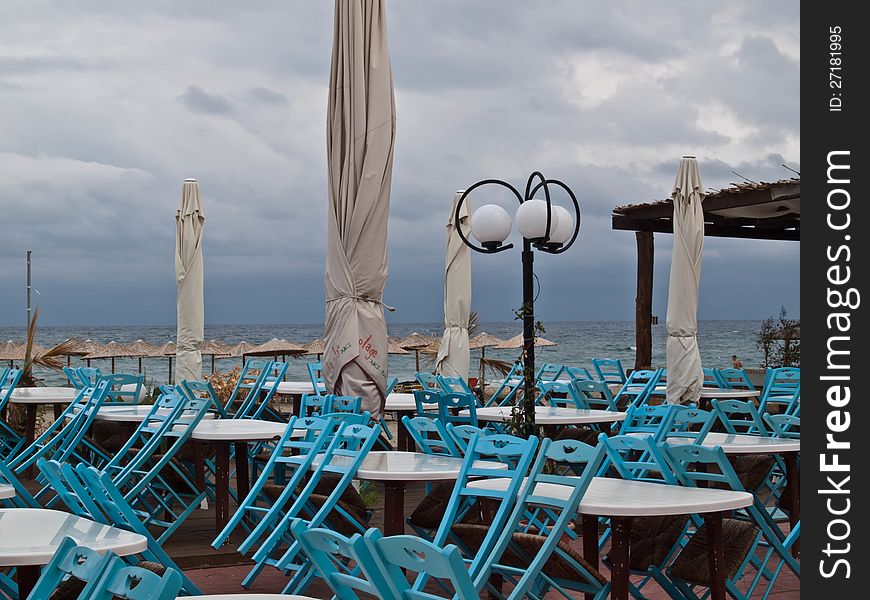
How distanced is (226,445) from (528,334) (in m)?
2.06

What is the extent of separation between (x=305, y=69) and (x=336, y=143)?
9.38m

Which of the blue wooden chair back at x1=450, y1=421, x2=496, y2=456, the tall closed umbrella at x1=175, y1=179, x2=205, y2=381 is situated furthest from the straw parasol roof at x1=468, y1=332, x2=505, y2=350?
the blue wooden chair back at x1=450, y1=421, x2=496, y2=456

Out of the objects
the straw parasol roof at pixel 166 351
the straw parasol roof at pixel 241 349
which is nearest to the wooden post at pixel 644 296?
the straw parasol roof at pixel 241 349

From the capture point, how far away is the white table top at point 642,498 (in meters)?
3.39

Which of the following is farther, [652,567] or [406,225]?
[406,225]

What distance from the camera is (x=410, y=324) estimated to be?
263 ft

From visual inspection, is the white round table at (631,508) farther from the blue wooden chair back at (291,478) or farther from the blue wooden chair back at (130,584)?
the blue wooden chair back at (130,584)

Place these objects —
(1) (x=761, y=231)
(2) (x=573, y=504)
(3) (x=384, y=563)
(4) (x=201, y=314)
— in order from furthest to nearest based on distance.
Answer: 1. (1) (x=761, y=231)
2. (4) (x=201, y=314)
3. (2) (x=573, y=504)
4. (3) (x=384, y=563)

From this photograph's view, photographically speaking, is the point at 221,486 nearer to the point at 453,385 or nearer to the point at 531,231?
the point at 531,231

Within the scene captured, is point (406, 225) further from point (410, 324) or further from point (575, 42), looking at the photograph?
point (410, 324)

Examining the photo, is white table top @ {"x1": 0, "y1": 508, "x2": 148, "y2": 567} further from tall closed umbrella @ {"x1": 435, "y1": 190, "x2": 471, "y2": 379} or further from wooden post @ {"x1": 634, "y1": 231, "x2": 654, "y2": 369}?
wooden post @ {"x1": 634, "y1": 231, "x2": 654, "y2": 369}

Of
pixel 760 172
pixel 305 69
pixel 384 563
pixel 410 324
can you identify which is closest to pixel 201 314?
pixel 305 69
